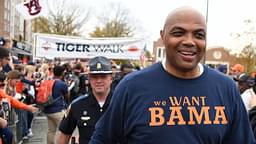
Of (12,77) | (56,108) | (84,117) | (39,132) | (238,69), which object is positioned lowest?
(39,132)

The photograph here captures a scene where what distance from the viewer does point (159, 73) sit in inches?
83.8

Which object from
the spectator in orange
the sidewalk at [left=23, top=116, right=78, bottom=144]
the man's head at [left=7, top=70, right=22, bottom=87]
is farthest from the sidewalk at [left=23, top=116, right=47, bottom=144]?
the spectator in orange

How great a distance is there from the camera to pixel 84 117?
3695mm

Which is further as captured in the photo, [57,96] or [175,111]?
[57,96]

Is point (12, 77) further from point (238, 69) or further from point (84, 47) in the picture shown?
point (238, 69)

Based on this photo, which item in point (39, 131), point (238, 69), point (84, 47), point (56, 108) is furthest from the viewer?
point (84, 47)

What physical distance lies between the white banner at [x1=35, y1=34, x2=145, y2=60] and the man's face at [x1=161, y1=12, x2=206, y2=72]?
985cm

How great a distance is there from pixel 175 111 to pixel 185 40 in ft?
1.10

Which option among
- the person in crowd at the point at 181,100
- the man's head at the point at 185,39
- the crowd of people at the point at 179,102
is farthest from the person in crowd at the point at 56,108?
the man's head at the point at 185,39

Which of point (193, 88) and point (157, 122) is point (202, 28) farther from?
point (157, 122)

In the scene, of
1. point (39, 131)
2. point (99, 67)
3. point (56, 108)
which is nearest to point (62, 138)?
point (99, 67)

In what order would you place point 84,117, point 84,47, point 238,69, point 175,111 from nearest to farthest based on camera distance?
point 175,111 < point 84,117 < point 238,69 < point 84,47

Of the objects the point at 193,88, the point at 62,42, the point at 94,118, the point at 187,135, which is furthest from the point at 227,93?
the point at 62,42

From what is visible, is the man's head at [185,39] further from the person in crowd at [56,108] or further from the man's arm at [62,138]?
the person in crowd at [56,108]
